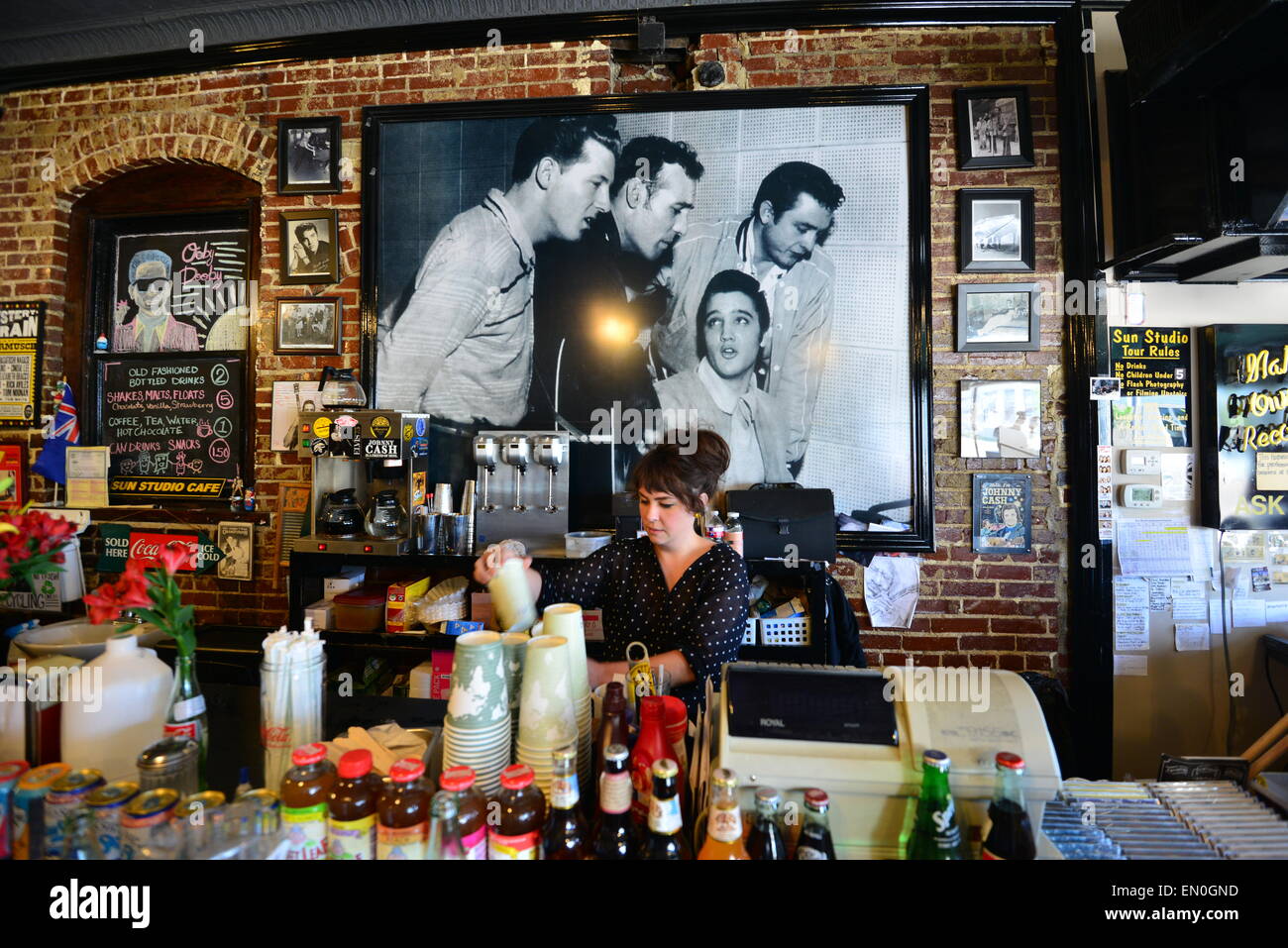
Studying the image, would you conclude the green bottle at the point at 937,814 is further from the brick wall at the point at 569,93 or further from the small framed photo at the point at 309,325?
the small framed photo at the point at 309,325

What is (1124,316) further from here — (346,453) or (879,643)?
(346,453)

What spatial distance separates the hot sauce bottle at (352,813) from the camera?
0.86 metres

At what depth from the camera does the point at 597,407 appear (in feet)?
9.64

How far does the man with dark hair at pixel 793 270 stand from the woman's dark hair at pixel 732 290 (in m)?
0.02

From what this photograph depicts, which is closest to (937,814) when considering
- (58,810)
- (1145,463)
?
(58,810)

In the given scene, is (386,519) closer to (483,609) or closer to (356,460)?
(356,460)

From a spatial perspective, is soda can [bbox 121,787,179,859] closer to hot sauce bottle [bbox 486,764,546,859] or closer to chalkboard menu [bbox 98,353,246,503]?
hot sauce bottle [bbox 486,764,546,859]

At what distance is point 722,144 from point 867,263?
885mm

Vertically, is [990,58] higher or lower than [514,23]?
lower

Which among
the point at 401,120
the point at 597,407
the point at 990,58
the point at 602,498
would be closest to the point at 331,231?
the point at 401,120


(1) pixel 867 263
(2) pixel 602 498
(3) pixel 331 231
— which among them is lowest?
(2) pixel 602 498

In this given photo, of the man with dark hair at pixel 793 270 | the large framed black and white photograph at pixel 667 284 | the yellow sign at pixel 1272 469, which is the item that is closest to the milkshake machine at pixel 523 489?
the large framed black and white photograph at pixel 667 284

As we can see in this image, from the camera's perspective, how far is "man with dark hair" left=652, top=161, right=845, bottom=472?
9.29 ft

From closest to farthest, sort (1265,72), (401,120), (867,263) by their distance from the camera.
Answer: (1265,72)
(867,263)
(401,120)
